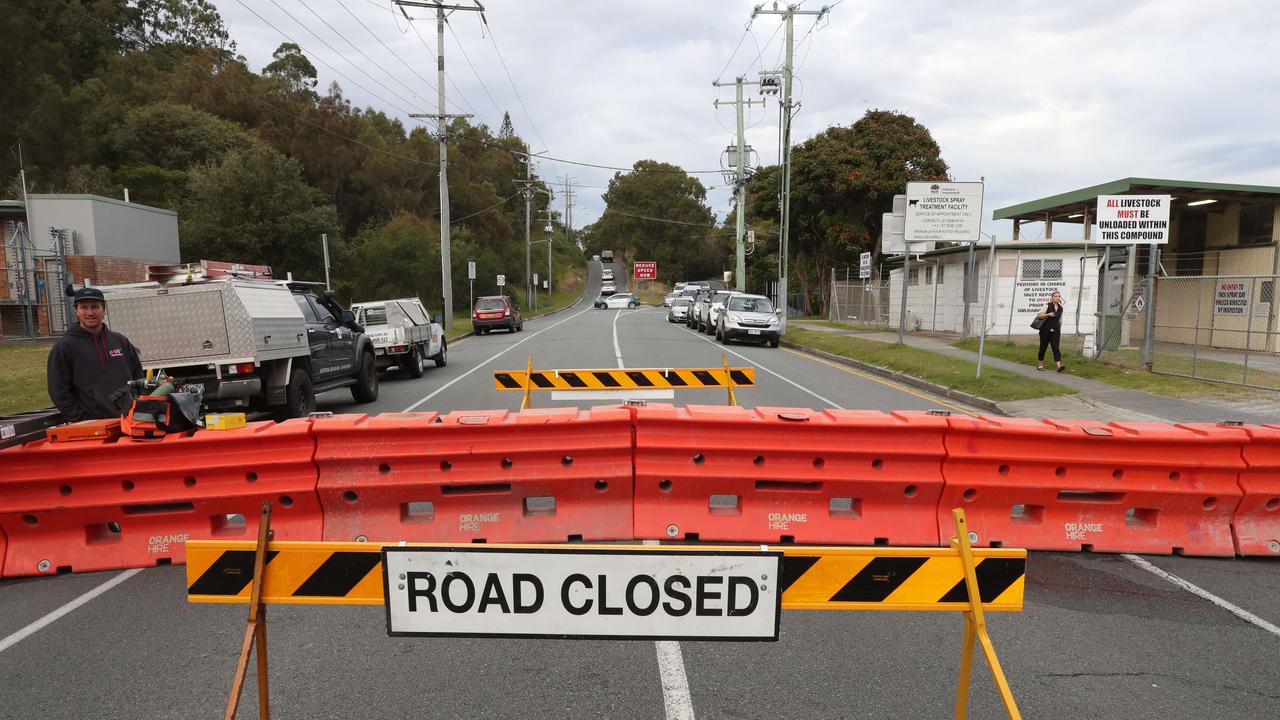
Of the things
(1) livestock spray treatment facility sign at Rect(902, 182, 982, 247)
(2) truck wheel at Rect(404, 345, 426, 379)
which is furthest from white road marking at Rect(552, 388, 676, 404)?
(1) livestock spray treatment facility sign at Rect(902, 182, 982, 247)

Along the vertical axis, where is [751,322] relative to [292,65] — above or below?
below

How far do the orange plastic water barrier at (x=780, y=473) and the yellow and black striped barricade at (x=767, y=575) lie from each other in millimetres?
2837

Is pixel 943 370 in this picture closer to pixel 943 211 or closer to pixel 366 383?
pixel 943 211

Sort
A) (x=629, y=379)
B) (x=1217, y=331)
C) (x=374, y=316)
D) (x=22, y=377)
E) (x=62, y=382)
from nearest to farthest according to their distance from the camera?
(x=62, y=382) → (x=629, y=379) → (x=22, y=377) → (x=374, y=316) → (x=1217, y=331)

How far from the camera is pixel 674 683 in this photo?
3902mm

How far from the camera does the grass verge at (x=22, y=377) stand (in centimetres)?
1238

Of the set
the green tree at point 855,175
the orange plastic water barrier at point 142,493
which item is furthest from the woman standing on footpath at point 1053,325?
the green tree at point 855,175

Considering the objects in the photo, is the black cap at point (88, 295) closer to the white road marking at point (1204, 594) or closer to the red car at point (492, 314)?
the white road marking at point (1204, 594)

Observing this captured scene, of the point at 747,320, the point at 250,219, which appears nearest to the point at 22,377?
the point at 747,320

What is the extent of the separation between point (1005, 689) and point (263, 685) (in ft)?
8.29

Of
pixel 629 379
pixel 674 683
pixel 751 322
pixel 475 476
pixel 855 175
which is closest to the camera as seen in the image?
pixel 674 683

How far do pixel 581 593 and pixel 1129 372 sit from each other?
678 inches

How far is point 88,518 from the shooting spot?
5.48 meters

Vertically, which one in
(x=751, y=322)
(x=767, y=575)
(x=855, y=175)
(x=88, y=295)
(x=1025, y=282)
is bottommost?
(x=751, y=322)
